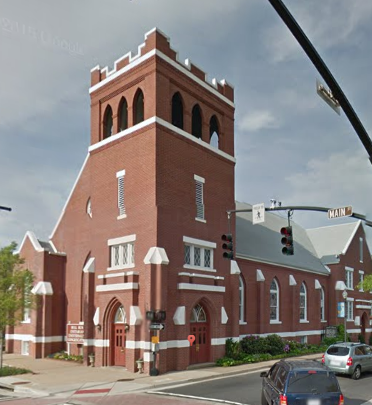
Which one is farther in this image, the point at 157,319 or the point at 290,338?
the point at 290,338

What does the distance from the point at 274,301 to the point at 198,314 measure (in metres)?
11.5

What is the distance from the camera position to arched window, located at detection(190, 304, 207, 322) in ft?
93.8

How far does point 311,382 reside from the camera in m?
13.3

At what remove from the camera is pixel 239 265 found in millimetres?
34750

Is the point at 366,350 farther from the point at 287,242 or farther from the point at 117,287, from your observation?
the point at 117,287

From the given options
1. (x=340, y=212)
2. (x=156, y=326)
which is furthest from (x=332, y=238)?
(x=340, y=212)

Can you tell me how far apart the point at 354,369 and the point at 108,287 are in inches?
506

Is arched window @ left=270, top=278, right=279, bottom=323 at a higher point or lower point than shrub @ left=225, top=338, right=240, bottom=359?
higher

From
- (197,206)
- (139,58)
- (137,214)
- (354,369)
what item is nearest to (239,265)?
(197,206)

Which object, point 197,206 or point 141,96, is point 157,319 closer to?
point 197,206

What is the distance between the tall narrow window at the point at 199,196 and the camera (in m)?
29.9

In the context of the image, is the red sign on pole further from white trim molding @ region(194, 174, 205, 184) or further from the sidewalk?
white trim molding @ region(194, 174, 205, 184)

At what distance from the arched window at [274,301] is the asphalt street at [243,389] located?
1368cm

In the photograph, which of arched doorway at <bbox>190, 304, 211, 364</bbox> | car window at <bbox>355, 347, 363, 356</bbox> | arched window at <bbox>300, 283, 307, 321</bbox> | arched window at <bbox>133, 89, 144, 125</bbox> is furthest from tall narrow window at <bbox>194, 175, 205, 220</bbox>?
arched window at <bbox>300, 283, 307, 321</bbox>
